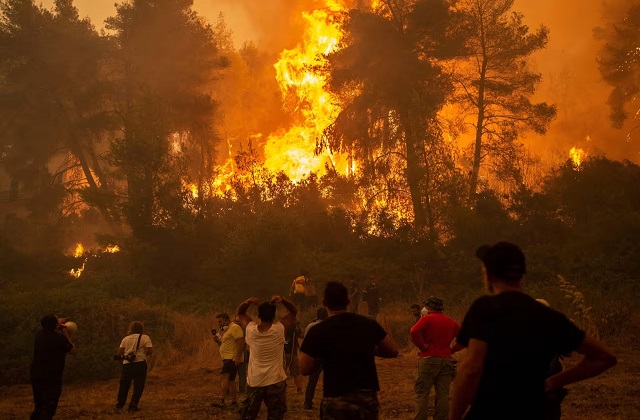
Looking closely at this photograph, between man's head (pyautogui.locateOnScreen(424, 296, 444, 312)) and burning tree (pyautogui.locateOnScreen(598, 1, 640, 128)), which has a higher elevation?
burning tree (pyautogui.locateOnScreen(598, 1, 640, 128))

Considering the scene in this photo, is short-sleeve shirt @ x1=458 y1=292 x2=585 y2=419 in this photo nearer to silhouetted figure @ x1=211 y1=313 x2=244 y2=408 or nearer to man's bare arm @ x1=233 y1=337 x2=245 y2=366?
man's bare arm @ x1=233 y1=337 x2=245 y2=366

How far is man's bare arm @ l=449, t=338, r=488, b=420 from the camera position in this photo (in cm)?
362

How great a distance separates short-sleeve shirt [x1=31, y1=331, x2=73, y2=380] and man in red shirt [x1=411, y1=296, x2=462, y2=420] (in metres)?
4.79

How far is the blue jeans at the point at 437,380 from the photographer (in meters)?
8.11

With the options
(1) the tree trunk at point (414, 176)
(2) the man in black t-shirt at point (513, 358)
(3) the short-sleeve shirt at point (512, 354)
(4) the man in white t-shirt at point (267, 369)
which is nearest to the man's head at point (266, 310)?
(4) the man in white t-shirt at point (267, 369)

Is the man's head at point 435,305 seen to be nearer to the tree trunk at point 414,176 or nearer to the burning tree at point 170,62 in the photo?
the tree trunk at point 414,176

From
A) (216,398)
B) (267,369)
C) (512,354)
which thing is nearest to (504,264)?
(512,354)

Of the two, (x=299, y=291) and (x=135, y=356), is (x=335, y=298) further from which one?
(x=299, y=291)

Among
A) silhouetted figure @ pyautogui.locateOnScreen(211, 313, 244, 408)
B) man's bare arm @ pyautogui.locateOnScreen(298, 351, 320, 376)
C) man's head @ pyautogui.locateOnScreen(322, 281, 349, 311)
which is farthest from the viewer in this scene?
silhouetted figure @ pyautogui.locateOnScreen(211, 313, 244, 408)

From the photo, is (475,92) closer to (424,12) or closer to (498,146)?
(498,146)

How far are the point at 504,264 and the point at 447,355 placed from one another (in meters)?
4.55

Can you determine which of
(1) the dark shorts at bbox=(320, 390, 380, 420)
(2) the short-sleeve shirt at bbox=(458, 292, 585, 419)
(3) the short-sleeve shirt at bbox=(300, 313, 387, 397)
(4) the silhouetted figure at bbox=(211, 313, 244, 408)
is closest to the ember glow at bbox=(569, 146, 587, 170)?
(4) the silhouetted figure at bbox=(211, 313, 244, 408)

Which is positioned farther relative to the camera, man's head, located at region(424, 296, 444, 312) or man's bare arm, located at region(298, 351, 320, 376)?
man's head, located at region(424, 296, 444, 312)

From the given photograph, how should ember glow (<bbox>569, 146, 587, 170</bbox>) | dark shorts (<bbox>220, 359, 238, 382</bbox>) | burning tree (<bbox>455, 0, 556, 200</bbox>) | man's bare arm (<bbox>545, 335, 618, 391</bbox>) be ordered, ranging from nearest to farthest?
man's bare arm (<bbox>545, 335, 618, 391</bbox>) < dark shorts (<bbox>220, 359, 238, 382</bbox>) < burning tree (<bbox>455, 0, 556, 200</bbox>) < ember glow (<bbox>569, 146, 587, 170</bbox>)
